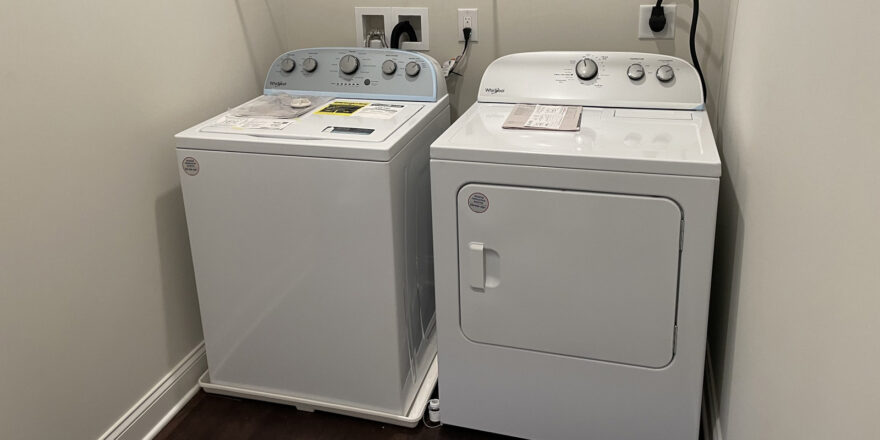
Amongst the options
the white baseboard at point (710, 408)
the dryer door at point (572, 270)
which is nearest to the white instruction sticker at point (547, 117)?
the dryer door at point (572, 270)

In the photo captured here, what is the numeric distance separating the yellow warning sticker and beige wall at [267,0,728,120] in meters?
0.41

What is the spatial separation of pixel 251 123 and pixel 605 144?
909 mm

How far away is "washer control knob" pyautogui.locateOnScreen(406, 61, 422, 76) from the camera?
6.84ft

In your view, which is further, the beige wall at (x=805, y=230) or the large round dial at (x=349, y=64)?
the large round dial at (x=349, y=64)

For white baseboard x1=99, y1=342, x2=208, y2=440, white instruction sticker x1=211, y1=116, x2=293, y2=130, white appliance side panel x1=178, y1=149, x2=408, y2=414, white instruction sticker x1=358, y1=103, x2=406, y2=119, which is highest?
white instruction sticker x1=211, y1=116, x2=293, y2=130

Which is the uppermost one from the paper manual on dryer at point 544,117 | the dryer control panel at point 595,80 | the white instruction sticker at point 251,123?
the dryer control panel at point 595,80

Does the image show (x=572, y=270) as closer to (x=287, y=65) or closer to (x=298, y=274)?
(x=298, y=274)

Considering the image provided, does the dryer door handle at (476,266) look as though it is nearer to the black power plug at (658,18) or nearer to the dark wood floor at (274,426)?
the dark wood floor at (274,426)

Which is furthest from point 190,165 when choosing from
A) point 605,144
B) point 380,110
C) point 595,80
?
point 595,80

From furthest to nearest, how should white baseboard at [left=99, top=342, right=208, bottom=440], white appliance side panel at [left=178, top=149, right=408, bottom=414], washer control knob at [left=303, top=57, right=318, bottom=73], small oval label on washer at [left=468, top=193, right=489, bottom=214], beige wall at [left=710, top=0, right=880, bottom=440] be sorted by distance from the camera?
washer control knob at [left=303, top=57, right=318, bottom=73] < white baseboard at [left=99, top=342, right=208, bottom=440] < white appliance side panel at [left=178, top=149, right=408, bottom=414] < small oval label on washer at [left=468, top=193, right=489, bottom=214] < beige wall at [left=710, top=0, right=880, bottom=440]

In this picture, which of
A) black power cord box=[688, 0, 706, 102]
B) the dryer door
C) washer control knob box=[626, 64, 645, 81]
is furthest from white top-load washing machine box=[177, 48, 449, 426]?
black power cord box=[688, 0, 706, 102]

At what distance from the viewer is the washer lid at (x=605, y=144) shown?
1.47m

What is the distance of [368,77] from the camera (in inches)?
84.1

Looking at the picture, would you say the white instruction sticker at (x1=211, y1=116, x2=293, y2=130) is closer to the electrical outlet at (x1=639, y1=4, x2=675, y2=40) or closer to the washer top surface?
the washer top surface
